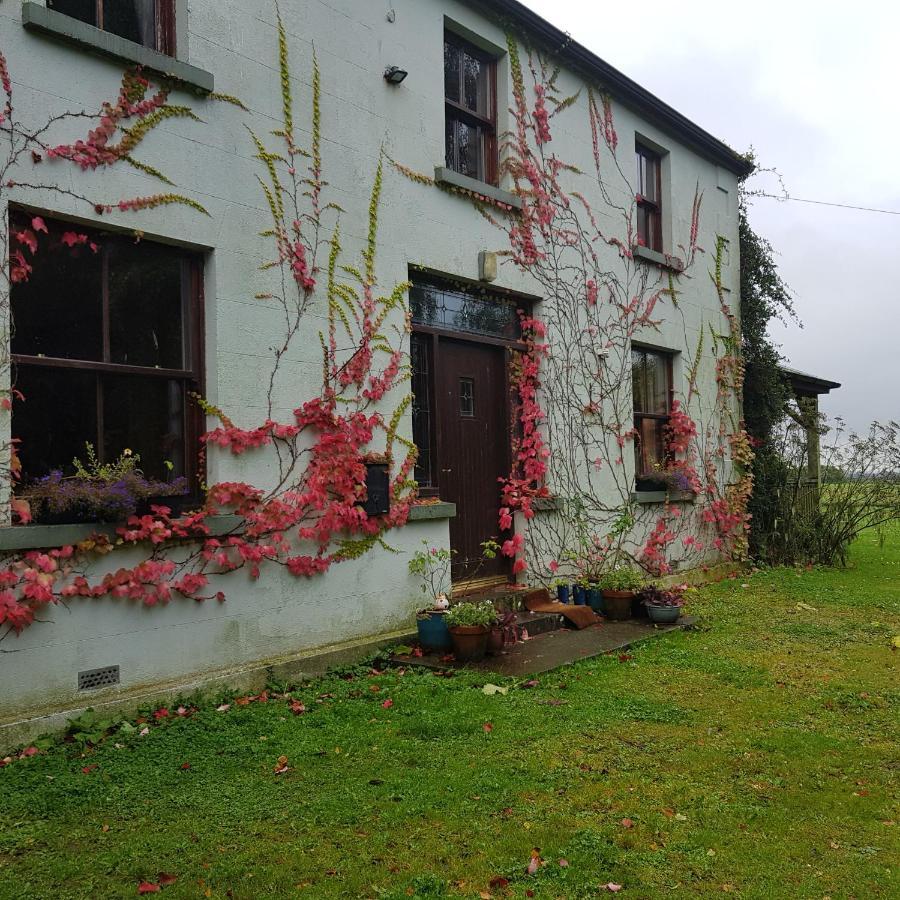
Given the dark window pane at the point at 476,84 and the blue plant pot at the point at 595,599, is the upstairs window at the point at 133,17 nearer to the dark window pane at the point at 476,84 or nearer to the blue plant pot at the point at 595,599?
the dark window pane at the point at 476,84

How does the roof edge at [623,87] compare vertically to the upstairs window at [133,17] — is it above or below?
above

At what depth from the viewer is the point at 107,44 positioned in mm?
5020

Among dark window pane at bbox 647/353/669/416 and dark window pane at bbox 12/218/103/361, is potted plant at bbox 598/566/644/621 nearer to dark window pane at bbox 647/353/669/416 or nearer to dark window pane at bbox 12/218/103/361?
dark window pane at bbox 647/353/669/416

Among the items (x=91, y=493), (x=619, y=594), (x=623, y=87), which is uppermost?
(x=623, y=87)

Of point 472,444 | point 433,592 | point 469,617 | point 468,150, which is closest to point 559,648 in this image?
point 469,617

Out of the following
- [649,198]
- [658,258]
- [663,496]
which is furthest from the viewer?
[649,198]

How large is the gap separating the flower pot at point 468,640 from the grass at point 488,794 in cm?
44

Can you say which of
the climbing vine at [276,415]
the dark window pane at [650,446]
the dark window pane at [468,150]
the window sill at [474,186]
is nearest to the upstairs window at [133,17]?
the climbing vine at [276,415]

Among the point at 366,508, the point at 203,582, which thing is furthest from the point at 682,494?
the point at 203,582

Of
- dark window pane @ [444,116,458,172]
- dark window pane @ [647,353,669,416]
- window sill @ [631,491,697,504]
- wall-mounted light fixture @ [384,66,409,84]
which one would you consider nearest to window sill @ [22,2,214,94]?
wall-mounted light fixture @ [384,66,409,84]

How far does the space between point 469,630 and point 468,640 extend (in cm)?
8

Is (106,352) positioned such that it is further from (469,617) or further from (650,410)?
(650,410)

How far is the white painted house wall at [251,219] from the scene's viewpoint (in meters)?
4.81

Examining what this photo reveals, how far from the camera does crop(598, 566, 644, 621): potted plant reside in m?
8.00
